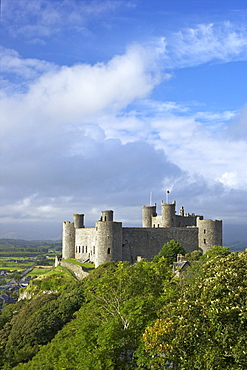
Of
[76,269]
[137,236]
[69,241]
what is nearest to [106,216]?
[137,236]

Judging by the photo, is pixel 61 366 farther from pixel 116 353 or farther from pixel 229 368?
pixel 229 368

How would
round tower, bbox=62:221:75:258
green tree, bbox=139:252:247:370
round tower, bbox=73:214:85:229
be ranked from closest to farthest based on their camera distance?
1. green tree, bbox=139:252:247:370
2. round tower, bbox=62:221:75:258
3. round tower, bbox=73:214:85:229

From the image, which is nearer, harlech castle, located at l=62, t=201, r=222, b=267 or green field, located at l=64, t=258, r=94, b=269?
harlech castle, located at l=62, t=201, r=222, b=267

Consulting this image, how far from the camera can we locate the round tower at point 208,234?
58.2 meters

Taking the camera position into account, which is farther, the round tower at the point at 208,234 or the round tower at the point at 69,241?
the round tower at the point at 69,241

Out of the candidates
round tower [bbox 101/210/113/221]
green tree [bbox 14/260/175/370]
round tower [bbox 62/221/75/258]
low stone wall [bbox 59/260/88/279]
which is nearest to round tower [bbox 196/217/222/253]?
round tower [bbox 101/210/113/221]

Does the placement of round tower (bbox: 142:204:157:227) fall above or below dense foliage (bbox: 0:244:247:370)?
above

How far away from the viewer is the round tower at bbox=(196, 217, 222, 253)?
58.2m

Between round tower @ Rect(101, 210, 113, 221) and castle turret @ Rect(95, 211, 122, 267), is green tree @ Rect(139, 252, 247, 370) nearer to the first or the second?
castle turret @ Rect(95, 211, 122, 267)

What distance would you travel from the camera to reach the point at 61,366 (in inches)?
859

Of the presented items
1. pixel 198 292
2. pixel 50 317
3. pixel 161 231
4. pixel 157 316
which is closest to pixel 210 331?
pixel 198 292

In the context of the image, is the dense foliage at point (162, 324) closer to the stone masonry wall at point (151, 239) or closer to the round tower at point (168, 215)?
the stone masonry wall at point (151, 239)

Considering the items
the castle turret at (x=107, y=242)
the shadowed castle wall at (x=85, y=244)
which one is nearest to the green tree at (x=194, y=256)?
the castle turret at (x=107, y=242)

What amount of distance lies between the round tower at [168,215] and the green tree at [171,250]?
5.41 meters
